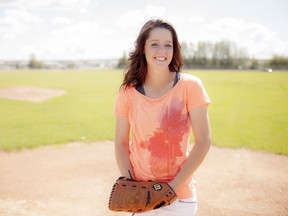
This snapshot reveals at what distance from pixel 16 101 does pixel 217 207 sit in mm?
15408

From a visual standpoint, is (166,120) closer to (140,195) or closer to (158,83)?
(158,83)

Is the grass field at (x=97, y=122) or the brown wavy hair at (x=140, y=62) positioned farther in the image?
the grass field at (x=97, y=122)

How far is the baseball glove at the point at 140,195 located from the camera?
95.2 inches

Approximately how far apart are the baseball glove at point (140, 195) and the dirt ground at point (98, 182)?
2171 millimetres

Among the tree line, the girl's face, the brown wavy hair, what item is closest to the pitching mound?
the brown wavy hair

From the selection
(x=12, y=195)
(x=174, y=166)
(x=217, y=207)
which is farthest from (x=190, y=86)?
(x=12, y=195)

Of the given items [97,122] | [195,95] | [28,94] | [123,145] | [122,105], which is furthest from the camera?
[28,94]

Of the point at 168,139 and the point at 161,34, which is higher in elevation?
the point at 161,34

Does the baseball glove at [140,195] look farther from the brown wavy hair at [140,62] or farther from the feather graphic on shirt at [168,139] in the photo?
the brown wavy hair at [140,62]

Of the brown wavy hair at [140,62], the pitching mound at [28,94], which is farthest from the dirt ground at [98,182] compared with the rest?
the pitching mound at [28,94]

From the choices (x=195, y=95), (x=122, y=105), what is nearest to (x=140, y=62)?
(x=122, y=105)

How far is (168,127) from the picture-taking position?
2.48 metres

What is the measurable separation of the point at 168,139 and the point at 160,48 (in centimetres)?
75

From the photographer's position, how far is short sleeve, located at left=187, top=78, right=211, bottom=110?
2444 mm
